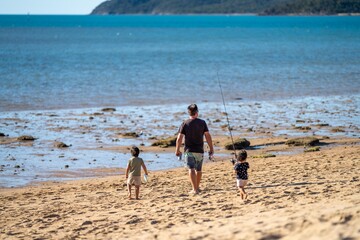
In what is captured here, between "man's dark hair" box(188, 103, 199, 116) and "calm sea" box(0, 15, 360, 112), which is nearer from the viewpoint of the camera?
"man's dark hair" box(188, 103, 199, 116)

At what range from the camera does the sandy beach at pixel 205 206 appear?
9.26 metres

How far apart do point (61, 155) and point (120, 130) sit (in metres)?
4.15

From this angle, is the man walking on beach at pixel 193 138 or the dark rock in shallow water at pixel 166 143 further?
the dark rock in shallow water at pixel 166 143

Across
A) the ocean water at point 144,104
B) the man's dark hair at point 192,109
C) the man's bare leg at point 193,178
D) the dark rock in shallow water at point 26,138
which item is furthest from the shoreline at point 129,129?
the man's dark hair at point 192,109

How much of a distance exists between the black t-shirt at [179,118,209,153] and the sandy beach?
0.92 meters

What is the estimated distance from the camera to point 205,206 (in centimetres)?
1166

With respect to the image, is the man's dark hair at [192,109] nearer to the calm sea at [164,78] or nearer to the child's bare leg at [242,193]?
the child's bare leg at [242,193]

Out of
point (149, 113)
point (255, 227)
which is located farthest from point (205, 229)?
point (149, 113)

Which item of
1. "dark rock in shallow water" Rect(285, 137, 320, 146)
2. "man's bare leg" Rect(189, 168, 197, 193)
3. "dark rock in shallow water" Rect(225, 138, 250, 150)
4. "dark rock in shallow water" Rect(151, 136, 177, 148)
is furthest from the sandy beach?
"dark rock in shallow water" Rect(151, 136, 177, 148)

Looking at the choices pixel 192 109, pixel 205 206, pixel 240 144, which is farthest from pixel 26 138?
pixel 205 206

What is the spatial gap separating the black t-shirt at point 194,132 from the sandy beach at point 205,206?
92 centimetres

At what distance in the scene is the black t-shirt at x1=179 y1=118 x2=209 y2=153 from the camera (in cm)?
1237

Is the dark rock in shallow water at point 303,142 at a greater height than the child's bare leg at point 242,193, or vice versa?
the dark rock in shallow water at point 303,142

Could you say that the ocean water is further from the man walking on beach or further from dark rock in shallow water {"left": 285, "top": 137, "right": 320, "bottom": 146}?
the man walking on beach
